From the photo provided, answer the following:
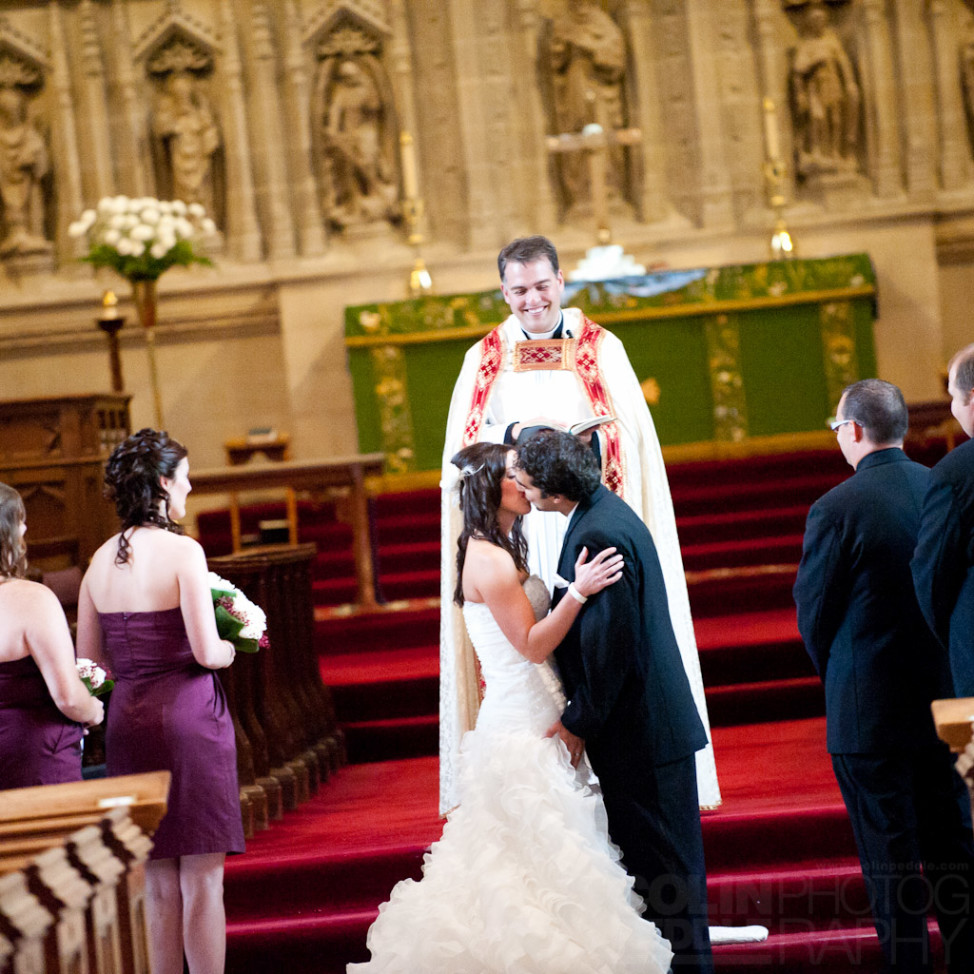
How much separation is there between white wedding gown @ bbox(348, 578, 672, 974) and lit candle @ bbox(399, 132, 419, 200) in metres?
6.70

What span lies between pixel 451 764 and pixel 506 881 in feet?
3.08

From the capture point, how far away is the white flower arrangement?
27.3 ft

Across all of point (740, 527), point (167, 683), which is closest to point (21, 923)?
point (167, 683)

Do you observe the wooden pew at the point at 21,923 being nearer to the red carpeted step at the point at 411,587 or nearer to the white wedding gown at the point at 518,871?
the white wedding gown at the point at 518,871

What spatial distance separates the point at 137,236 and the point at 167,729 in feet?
18.1

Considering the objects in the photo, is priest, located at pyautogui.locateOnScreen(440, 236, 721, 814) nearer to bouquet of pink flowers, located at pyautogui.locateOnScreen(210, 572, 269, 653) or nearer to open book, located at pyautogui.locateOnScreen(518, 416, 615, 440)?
open book, located at pyautogui.locateOnScreen(518, 416, 615, 440)

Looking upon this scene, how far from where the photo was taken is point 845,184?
1002 cm

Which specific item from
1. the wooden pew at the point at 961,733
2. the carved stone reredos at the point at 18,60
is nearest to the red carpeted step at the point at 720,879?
the wooden pew at the point at 961,733

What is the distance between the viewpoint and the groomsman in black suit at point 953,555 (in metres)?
3.05

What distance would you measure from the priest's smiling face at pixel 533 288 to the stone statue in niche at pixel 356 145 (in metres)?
6.46

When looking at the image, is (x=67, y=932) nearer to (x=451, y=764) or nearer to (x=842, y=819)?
(x=451, y=764)

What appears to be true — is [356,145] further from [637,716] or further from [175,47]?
[637,716]

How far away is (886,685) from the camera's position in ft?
11.0

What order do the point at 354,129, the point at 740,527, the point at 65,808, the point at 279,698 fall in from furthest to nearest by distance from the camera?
the point at 354,129 < the point at 740,527 < the point at 279,698 < the point at 65,808
